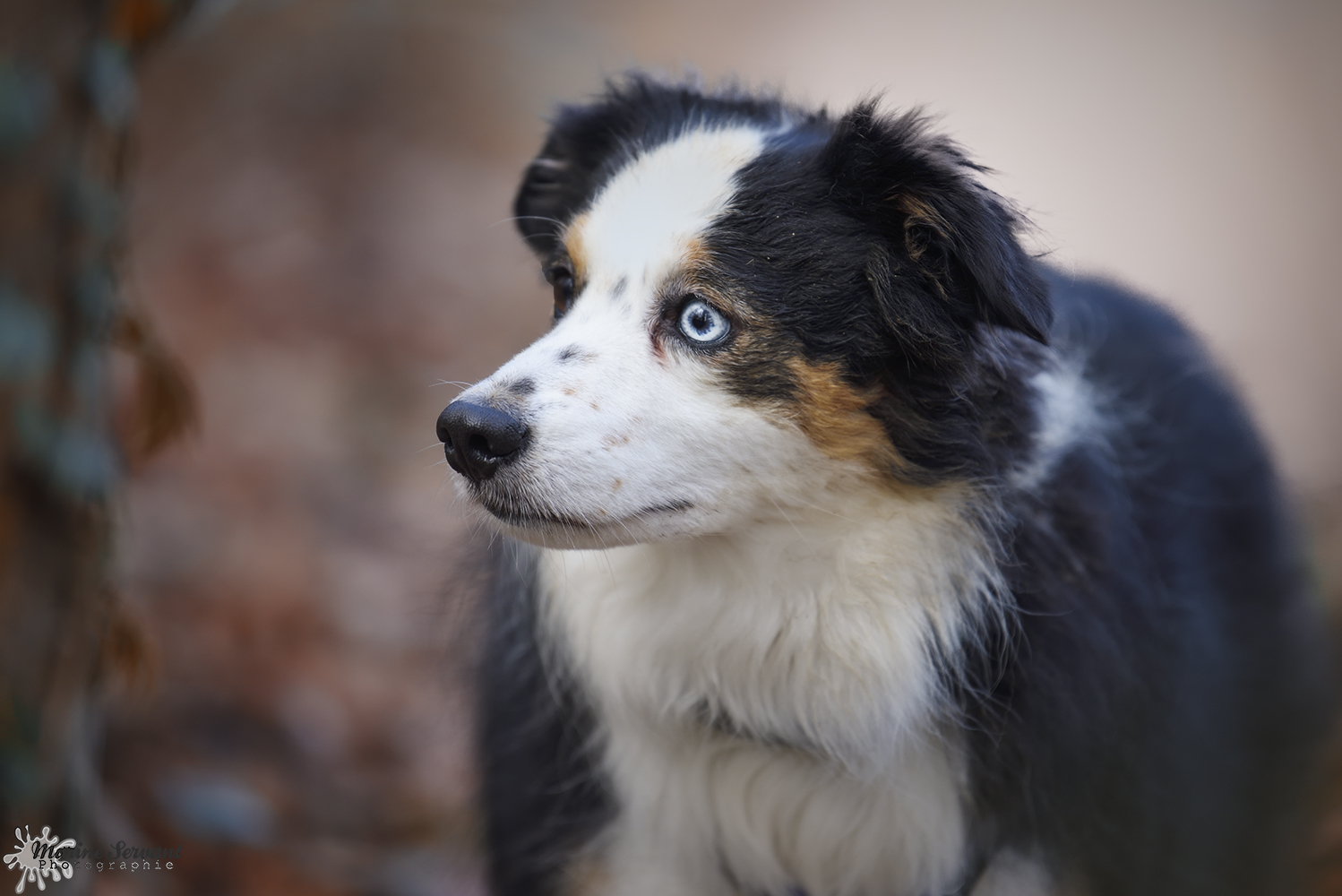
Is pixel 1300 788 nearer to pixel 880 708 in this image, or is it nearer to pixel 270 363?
pixel 880 708

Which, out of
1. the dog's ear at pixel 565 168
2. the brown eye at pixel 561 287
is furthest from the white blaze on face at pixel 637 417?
the dog's ear at pixel 565 168

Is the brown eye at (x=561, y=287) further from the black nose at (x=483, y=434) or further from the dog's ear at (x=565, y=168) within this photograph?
the black nose at (x=483, y=434)

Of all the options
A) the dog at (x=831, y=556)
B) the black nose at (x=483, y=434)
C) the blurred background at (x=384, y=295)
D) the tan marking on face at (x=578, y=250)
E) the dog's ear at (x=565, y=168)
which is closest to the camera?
the black nose at (x=483, y=434)

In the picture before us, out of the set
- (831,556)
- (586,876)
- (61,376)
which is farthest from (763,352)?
(61,376)

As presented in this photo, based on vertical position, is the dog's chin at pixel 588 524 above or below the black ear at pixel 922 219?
below

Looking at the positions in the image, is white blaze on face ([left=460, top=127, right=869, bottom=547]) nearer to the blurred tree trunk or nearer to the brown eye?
the brown eye

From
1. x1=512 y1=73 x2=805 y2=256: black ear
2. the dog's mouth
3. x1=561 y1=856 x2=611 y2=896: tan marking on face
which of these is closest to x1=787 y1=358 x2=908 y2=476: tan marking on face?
the dog's mouth

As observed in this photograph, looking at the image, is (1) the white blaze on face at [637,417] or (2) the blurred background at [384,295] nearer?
(1) the white blaze on face at [637,417]

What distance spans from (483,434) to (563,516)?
0.19 m

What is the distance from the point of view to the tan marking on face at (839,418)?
1.86m

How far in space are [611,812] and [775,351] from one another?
1.04m

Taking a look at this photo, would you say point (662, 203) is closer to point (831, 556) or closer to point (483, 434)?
point (483, 434)

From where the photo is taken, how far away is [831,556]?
6.30 ft

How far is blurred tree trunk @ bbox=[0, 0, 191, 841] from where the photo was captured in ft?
6.37
